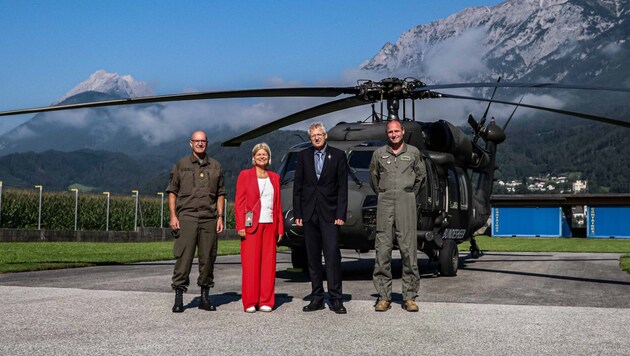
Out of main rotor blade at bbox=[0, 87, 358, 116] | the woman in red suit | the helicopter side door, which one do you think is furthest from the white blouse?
the helicopter side door

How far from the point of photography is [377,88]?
474 inches

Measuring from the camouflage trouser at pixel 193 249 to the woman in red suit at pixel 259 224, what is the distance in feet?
1.10

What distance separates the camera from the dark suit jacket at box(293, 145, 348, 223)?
7957 millimetres

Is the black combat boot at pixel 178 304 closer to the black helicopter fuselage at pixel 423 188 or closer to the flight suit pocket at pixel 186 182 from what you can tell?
the flight suit pocket at pixel 186 182

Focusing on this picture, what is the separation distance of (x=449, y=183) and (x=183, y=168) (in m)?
6.85

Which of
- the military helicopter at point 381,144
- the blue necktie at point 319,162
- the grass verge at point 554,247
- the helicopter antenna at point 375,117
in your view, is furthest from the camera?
the grass verge at point 554,247

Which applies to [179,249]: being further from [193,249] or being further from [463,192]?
[463,192]

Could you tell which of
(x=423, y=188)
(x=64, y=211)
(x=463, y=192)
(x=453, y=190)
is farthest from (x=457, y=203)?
(x=64, y=211)

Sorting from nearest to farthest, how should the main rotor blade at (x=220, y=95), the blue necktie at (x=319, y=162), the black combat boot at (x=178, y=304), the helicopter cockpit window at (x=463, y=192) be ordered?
the black combat boot at (x=178, y=304) → the blue necktie at (x=319, y=162) → the main rotor blade at (x=220, y=95) → the helicopter cockpit window at (x=463, y=192)

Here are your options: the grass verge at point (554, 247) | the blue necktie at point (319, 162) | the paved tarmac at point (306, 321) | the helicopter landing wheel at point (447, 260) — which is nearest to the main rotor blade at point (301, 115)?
the paved tarmac at point (306, 321)

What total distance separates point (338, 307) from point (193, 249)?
1725 millimetres

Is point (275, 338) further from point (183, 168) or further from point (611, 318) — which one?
point (611, 318)

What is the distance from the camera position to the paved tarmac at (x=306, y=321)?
553cm

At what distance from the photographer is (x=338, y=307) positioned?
7.58 meters
